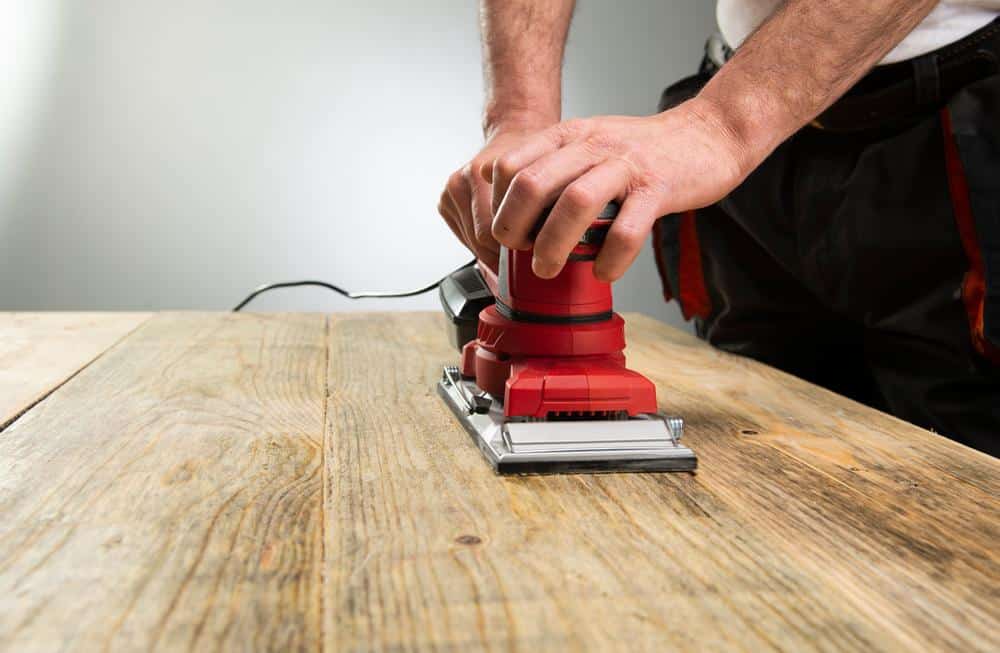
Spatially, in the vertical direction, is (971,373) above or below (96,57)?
below

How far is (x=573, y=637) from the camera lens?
441mm

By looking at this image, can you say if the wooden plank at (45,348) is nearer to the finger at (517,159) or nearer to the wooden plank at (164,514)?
the wooden plank at (164,514)

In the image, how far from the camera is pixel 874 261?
1.24 m

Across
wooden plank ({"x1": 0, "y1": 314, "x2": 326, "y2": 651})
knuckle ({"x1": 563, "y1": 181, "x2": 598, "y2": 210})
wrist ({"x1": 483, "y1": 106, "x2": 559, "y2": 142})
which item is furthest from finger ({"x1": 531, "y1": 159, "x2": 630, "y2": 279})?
wrist ({"x1": 483, "y1": 106, "x2": 559, "y2": 142})

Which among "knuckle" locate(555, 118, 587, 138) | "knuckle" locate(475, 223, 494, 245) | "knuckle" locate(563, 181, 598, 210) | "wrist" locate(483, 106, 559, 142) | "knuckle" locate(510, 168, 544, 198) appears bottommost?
"knuckle" locate(475, 223, 494, 245)

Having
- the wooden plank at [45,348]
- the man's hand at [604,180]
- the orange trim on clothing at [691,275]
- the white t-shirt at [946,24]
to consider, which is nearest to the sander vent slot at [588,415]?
the man's hand at [604,180]

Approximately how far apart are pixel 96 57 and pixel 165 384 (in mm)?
2493

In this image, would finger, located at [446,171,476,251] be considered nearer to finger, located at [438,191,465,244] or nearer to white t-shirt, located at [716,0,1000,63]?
finger, located at [438,191,465,244]

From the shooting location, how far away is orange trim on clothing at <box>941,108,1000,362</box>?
1.09 meters

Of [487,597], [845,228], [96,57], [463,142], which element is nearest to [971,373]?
[845,228]

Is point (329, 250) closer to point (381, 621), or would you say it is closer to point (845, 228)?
point (845, 228)

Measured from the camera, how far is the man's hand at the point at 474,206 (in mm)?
893

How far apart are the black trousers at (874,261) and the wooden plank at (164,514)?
2.36ft

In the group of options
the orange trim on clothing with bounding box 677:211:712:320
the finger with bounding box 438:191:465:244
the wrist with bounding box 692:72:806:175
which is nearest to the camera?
the wrist with bounding box 692:72:806:175
